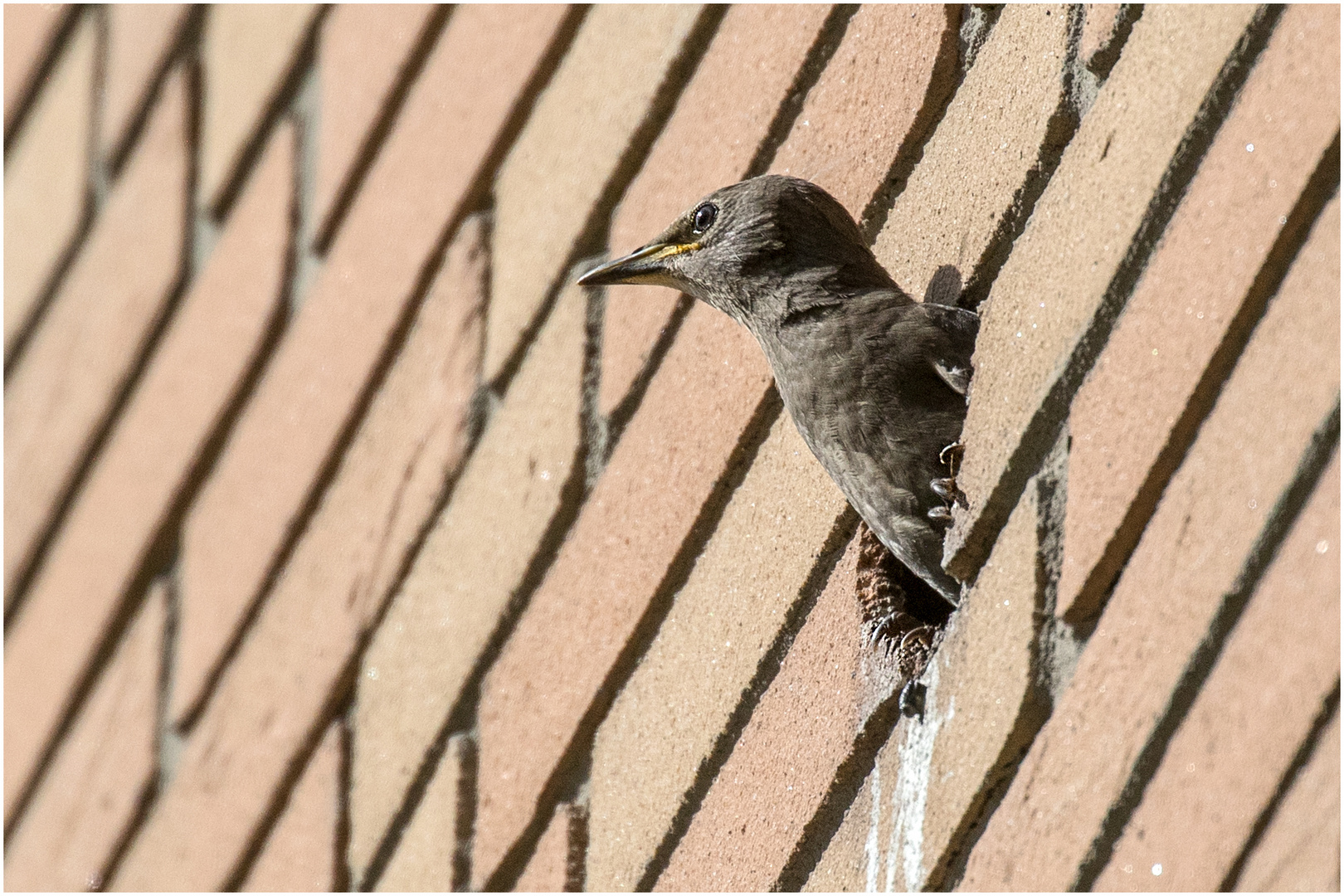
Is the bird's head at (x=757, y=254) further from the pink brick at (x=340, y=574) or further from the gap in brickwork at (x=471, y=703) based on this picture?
the pink brick at (x=340, y=574)

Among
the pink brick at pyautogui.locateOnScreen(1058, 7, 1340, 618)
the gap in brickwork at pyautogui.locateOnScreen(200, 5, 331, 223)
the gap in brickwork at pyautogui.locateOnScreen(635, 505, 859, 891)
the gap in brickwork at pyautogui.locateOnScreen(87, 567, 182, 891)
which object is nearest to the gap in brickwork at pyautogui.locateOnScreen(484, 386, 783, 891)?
the gap in brickwork at pyautogui.locateOnScreen(635, 505, 859, 891)

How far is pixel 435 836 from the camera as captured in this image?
1850 mm

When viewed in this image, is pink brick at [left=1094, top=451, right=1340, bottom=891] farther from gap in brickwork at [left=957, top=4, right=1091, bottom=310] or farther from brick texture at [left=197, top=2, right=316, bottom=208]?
brick texture at [left=197, top=2, right=316, bottom=208]

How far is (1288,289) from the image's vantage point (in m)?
1.11

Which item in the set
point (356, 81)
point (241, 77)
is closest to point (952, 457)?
point (356, 81)

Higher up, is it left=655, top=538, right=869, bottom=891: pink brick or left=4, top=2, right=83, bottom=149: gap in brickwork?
left=4, top=2, right=83, bottom=149: gap in brickwork

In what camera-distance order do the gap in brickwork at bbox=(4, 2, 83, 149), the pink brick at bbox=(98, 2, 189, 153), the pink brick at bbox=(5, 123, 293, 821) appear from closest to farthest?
the pink brick at bbox=(5, 123, 293, 821)
the pink brick at bbox=(98, 2, 189, 153)
the gap in brickwork at bbox=(4, 2, 83, 149)

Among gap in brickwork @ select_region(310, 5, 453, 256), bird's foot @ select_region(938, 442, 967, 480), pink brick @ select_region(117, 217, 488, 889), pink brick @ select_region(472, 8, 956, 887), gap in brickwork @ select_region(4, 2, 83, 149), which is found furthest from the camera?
gap in brickwork @ select_region(4, 2, 83, 149)

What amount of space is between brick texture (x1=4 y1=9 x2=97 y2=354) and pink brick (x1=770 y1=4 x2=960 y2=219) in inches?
52.0

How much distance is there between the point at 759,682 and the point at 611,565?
22 cm

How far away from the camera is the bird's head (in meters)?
1.68

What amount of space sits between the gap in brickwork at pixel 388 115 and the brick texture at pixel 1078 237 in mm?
928

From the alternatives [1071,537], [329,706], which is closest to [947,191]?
[1071,537]

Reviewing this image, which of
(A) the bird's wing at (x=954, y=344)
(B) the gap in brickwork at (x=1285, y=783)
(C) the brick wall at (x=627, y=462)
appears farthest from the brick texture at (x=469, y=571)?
(B) the gap in brickwork at (x=1285, y=783)
